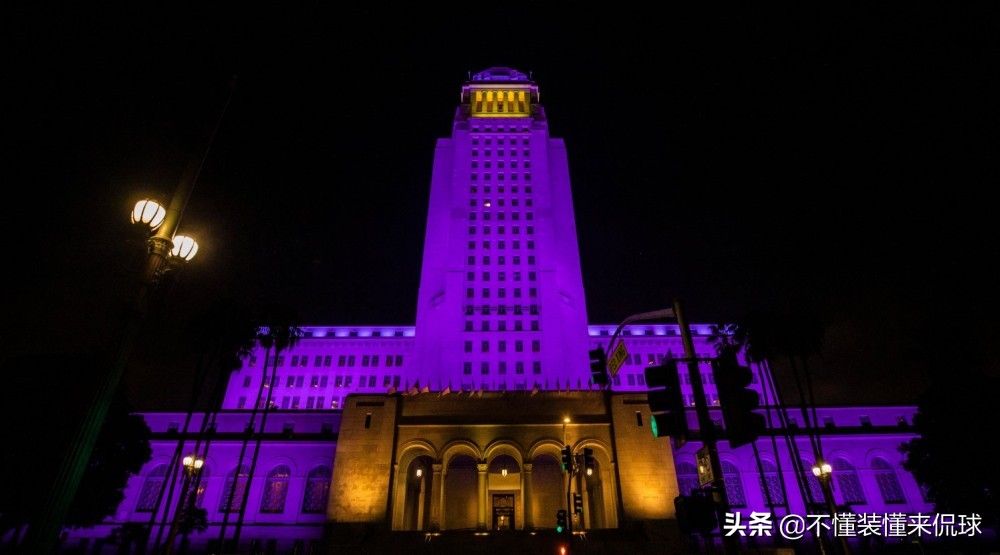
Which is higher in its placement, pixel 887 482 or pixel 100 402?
pixel 887 482

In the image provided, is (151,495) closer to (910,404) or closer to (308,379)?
(308,379)

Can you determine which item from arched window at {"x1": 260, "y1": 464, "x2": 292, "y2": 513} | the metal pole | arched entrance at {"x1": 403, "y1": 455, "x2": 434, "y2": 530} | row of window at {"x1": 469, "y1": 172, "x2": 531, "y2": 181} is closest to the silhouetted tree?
arched window at {"x1": 260, "y1": 464, "x2": 292, "y2": 513}

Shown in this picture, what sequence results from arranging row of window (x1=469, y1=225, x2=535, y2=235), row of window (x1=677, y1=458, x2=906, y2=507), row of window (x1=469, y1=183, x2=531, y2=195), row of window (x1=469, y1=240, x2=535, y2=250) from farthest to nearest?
row of window (x1=469, y1=183, x2=531, y2=195)
row of window (x1=469, y1=225, x2=535, y2=235)
row of window (x1=469, y1=240, x2=535, y2=250)
row of window (x1=677, y1=458, x2=906, y2=507)

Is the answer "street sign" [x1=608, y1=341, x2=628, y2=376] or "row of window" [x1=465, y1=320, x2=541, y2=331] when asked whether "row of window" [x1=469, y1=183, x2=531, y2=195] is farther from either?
"street sign" [x1=608, y1=341, x2=628, y2=376]

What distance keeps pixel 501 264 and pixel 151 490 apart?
4644 cm

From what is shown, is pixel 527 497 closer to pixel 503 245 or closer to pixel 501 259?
pixel 501 259

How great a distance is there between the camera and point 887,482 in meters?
41.7

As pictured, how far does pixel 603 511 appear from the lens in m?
33.6

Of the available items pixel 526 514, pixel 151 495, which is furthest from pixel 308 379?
pixel 526 514

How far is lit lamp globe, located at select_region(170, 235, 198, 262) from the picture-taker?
10047mm

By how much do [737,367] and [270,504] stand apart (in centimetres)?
4475

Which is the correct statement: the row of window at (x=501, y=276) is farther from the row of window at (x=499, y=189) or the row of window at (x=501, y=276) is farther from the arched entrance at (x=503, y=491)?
the arched entrance at (x=503, y=491)

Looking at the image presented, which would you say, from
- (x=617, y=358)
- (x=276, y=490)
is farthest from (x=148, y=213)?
(x=276, y=490)

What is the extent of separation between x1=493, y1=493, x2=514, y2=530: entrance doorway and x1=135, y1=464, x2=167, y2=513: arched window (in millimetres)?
29363
